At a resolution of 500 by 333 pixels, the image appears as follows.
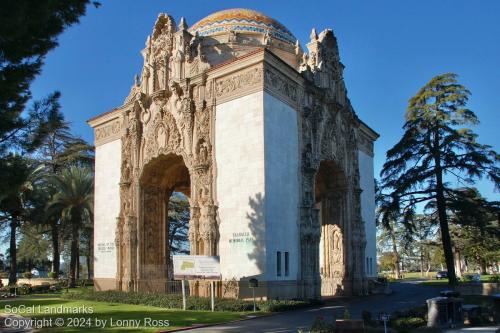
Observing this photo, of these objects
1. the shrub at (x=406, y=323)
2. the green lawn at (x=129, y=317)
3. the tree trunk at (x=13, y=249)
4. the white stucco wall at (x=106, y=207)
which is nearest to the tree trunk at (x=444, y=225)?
the green lawn at (x=129, y=317)

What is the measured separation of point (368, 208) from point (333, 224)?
6140 mm

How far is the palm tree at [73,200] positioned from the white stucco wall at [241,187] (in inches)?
706

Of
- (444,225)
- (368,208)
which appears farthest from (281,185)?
(368,208)

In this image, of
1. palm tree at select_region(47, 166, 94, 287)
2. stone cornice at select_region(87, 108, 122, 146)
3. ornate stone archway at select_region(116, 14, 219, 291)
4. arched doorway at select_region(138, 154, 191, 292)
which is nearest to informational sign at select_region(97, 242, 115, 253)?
ornate stone archway at select_region(116, 14, 219, 291)

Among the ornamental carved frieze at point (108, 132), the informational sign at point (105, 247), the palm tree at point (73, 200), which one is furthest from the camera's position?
the palm tree at point (73, 200)

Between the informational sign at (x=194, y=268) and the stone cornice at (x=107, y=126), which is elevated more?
Answer: the stone cornice at (x=107, y=126)

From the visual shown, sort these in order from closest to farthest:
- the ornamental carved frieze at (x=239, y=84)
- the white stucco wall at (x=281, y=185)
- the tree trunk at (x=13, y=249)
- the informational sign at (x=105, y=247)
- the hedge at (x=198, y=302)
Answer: the hedge at (x=198, y=302) < the white stucco wall at (x=281, y=185) < the ornamental carved frieze at (x=239, y=84) < the informational sign at (x=105, y=247) < the tree trunk at (x=13, y=249)

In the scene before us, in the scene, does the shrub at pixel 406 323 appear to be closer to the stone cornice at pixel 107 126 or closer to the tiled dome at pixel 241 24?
the tiled dome at pixel 241 24

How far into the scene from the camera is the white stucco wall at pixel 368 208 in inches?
1538

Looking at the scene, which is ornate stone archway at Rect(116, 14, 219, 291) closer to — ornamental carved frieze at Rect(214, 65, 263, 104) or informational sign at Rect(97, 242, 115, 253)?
ornamental carved frieze at Rect(214, 65, 263, 104)

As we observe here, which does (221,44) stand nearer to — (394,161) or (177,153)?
(177,153)

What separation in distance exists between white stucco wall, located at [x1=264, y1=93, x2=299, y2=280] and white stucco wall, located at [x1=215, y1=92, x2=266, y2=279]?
1.37 ft

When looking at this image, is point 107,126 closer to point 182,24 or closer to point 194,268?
point 182,24

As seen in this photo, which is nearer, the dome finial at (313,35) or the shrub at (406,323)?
the shrub at (406,323)
